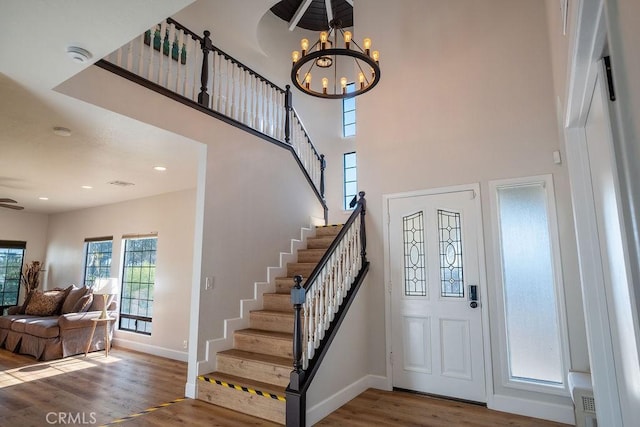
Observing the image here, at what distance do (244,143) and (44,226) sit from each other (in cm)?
730

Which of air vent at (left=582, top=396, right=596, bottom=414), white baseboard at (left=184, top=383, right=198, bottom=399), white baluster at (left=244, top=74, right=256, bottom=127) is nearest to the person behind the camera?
air vent at (left=582, top=396, right=596, bottom=414)

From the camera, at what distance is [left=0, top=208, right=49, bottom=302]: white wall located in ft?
26.9

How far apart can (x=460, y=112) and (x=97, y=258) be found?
304 inches

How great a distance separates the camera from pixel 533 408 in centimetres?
336

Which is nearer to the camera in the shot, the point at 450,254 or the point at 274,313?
the point at 450,254

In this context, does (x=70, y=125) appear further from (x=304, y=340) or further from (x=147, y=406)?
Answer: (x=304, y=340)

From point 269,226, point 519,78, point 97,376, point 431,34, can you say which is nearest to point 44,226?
point 97,376

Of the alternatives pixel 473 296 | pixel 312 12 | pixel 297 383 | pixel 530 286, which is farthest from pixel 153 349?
pixel 312 12

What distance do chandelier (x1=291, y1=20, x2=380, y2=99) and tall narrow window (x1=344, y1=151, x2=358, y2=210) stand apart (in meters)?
1.72

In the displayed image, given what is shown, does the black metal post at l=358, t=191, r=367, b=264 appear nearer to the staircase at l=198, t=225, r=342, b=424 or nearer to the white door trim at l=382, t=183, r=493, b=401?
the white door trim at l=382, t=183, r=493, b=401

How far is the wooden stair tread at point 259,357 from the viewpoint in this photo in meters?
3.62

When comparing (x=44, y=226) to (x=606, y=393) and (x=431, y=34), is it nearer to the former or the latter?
(x=431, y=34)

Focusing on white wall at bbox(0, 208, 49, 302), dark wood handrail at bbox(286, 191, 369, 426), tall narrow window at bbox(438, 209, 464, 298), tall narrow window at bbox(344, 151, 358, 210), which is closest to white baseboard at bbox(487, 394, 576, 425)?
tall narrow window at bbox(438, 209, 464, 298)

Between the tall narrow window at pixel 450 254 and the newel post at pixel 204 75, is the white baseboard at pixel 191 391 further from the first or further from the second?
the newel post at pixel 204 75
